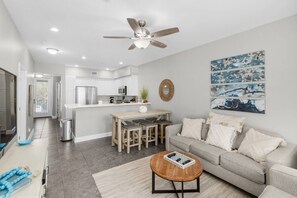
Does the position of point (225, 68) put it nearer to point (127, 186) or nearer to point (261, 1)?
point (261, 1)

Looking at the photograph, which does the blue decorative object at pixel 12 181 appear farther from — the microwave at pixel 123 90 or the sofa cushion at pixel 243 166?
the microwave at pixel 123 90

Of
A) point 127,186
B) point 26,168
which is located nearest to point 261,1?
point 127,186

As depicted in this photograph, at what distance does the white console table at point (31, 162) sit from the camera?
112cm

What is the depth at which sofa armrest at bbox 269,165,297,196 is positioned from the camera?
1.46m

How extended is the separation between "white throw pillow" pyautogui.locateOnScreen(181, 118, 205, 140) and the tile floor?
917mm

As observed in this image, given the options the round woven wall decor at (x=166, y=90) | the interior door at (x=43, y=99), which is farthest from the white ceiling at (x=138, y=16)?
the interior door at (x=43, y=99)

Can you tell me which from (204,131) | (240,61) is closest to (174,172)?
(204,131)

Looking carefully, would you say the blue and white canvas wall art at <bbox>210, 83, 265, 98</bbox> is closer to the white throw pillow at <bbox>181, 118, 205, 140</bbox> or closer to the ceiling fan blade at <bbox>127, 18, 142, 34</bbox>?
the white throw pillow at <bbox>181, 118, 205, 140</bbox>

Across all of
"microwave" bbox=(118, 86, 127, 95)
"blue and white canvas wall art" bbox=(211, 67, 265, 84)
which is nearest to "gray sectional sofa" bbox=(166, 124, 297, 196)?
"blue and white canvas wall art" bbox=(211, 67, 265, 84)

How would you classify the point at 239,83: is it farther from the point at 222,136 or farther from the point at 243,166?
the point at 243,166

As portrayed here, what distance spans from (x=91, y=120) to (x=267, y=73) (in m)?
4.41

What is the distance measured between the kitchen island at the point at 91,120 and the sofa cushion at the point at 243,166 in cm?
350

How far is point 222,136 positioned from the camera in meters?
2.58

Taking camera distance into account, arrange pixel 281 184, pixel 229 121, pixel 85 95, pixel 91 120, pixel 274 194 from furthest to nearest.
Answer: pixel 85 95 → pixel 91 120 → pixel 229 121 → pixel 281 184 → pixel 274 194
